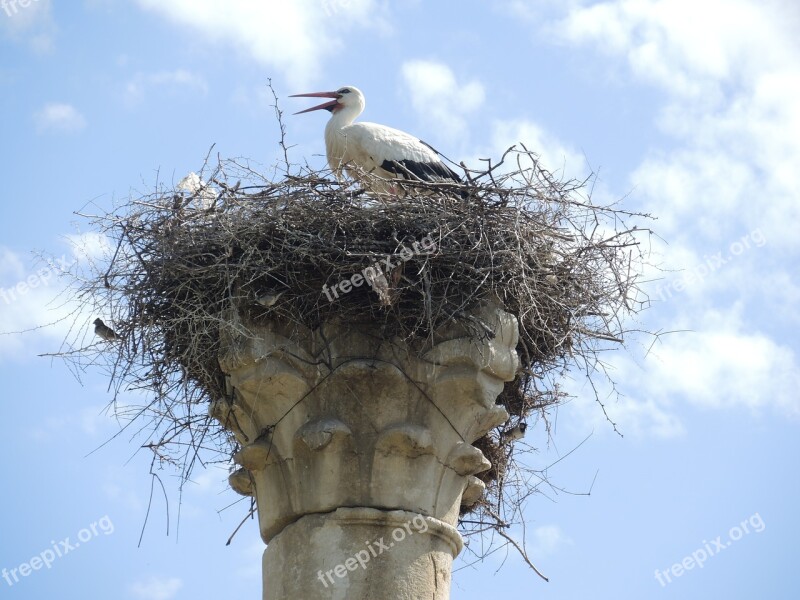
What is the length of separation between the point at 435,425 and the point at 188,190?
2466 mm

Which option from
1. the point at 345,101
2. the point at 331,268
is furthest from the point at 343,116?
the point at 331,268

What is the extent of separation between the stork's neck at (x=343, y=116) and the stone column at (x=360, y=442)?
454cm

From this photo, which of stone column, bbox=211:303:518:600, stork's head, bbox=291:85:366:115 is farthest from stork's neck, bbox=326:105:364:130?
stone column, bbox=211:303:518:600

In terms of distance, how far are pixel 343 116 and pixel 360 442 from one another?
547cm

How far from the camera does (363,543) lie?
745 cm

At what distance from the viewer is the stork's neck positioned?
1245cm

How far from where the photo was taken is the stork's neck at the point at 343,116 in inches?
490

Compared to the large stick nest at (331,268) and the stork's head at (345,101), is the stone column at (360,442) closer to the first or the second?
the large stick nest at (331,268)

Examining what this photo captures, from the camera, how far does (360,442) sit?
7.71m

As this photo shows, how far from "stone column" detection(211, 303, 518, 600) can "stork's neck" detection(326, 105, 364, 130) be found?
4541 millimetres

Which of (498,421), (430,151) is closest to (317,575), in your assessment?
(498,421)

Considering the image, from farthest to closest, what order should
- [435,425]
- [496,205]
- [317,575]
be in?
[496,205] < [435,425] < [317,575]

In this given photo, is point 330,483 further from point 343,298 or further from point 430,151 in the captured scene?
point 430,151

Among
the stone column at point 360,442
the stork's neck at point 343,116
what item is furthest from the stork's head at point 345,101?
the stone column at point 360,442
